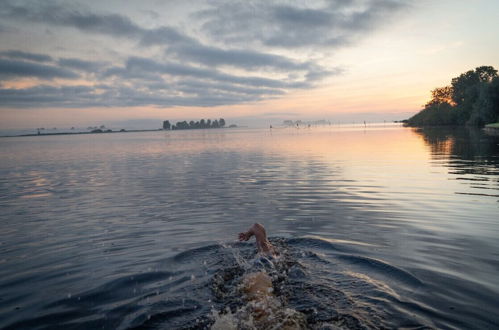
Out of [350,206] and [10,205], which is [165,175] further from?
[350,206]

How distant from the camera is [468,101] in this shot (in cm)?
11912

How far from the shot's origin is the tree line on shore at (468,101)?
98875 millimetres

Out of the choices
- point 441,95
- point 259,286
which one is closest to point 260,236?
point 259,286

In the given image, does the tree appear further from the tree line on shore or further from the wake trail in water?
the wake trail in water

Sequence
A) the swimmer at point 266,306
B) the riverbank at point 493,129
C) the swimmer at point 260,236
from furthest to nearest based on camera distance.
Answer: the riverbank at point 493,129
the swimmer at point 260,236
the swimmer at point 266,306

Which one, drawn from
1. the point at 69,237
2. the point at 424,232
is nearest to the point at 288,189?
the point at 424,232

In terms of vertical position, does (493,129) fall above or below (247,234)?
above

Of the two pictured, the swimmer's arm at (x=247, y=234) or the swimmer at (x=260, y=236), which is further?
the swimmer's arm at (x=247, y=234)

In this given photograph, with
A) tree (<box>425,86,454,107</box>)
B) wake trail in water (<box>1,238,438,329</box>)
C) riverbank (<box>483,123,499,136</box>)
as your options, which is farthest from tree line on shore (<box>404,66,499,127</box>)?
wake trail in water (<box>1,238,438,329</box>)

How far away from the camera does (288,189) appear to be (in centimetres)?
2092

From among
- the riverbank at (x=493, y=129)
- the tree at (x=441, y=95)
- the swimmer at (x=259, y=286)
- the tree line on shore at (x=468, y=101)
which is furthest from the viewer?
the tree at (x=441, y=95)

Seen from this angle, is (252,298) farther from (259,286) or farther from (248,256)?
(248,256)

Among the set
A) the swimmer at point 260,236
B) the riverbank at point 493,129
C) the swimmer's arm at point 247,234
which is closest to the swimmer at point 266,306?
the swimmer at point 260,236

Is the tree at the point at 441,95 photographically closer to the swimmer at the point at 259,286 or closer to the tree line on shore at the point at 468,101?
the tree line on shore at the point at 468,101
